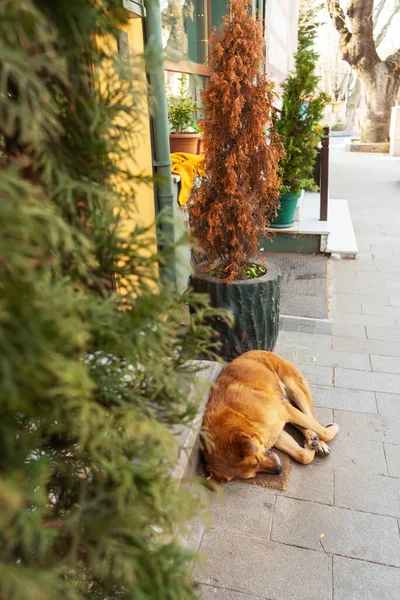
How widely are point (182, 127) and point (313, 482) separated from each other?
4316 mm

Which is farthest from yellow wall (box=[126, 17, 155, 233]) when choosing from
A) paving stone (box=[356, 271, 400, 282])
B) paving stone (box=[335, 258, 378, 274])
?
paving stone (box=[335, 258, 378, 274])

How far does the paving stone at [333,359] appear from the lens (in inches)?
171

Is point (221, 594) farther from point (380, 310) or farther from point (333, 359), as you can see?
point (380, 310)

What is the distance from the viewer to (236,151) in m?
3.76

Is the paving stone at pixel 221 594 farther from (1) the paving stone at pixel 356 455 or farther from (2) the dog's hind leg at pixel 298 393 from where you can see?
(2) the dog's hind leg at pixel 298 393

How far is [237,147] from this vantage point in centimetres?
375

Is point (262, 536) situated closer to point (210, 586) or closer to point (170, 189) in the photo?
point (210, 586)

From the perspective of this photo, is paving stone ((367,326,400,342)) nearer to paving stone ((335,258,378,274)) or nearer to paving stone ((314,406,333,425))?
paving stone ((314,406,333,425))

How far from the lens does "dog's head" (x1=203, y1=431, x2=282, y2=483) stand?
103 inches

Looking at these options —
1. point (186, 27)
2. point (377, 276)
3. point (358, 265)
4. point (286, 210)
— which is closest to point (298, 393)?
point (377, 276)

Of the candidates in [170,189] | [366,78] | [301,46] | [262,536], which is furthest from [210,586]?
[366,78]

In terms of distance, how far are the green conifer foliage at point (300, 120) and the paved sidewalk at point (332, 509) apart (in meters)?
3.37

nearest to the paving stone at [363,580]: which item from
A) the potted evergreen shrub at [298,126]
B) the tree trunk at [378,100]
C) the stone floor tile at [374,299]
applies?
the stone floor tile at [374,299]

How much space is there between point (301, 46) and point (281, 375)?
1914cm
